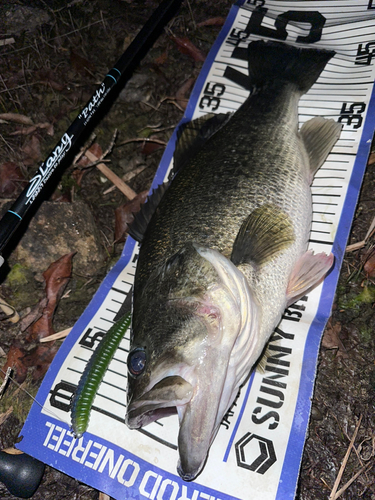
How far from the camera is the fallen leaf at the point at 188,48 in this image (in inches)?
135

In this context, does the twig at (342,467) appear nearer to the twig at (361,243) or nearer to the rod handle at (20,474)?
the twig at (361,243)

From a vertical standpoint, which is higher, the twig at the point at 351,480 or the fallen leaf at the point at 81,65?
the fallen leaf at the point at 81,65

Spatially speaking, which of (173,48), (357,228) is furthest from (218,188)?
→ (173,48)

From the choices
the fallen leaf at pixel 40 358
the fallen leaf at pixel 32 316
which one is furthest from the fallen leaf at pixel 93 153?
the fallen leaf at pixel 40 358

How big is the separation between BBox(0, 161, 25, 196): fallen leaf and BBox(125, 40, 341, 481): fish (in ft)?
4.31

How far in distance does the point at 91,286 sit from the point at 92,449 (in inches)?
42.9

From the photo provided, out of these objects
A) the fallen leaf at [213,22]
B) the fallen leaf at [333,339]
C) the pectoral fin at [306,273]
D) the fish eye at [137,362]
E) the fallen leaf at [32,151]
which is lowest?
the fish eye at [137,362]

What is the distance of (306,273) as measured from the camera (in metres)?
2.19

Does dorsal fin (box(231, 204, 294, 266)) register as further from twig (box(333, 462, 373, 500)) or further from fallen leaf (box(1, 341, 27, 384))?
fallen leaf (box(1, 341, 27, 384))

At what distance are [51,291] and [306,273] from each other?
173 centimetres

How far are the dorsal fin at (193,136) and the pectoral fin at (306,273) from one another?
958 millimetres

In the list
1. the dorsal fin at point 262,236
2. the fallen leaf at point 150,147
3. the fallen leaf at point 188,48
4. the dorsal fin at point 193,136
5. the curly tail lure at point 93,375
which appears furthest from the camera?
the fallen leaf at point 188,48

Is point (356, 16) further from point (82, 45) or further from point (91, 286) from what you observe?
point (91, 286)

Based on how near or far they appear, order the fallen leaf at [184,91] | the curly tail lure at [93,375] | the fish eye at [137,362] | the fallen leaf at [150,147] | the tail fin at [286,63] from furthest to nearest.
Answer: the fallen leaf at [184,91] < the fallen leaf at [150,147] < the tail fin at [286,63] < the curly tail lure at [93,375] < the fish eye at [137,362]
